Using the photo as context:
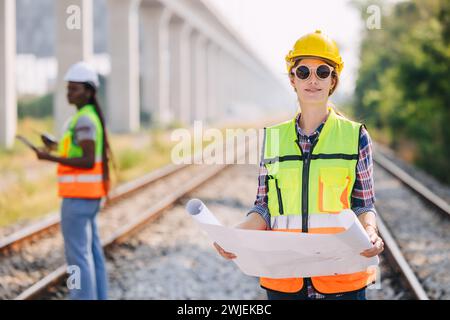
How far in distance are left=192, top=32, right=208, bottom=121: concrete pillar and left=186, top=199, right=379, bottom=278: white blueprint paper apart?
42451 mm

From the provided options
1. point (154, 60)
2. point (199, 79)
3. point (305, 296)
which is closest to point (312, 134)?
point (305, 296)

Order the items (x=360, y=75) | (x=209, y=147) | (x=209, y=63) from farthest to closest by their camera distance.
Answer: (x=209, y=63), (x=360, y=75), (x=209, y=147)

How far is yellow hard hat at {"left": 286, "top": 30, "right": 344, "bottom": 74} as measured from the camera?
2504 mm

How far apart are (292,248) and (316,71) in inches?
28.5

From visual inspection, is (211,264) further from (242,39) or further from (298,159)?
(242,39)

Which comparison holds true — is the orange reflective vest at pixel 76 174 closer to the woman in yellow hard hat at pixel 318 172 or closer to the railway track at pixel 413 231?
the woman in yellow hard hat at pixel 318 172

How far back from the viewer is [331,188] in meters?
2.51

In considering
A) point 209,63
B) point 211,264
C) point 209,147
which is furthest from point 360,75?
point 211,264

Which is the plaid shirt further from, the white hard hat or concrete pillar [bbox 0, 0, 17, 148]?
concrete pillar [bbox 0, 0, 17, 148]

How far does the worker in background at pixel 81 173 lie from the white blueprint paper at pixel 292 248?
2.50 meters

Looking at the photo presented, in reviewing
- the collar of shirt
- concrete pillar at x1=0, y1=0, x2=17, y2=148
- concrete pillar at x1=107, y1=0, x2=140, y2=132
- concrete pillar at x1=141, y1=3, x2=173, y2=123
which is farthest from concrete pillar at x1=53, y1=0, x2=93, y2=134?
the collar of shirt

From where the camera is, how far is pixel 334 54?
252cm

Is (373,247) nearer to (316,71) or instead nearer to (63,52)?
(316,71)
